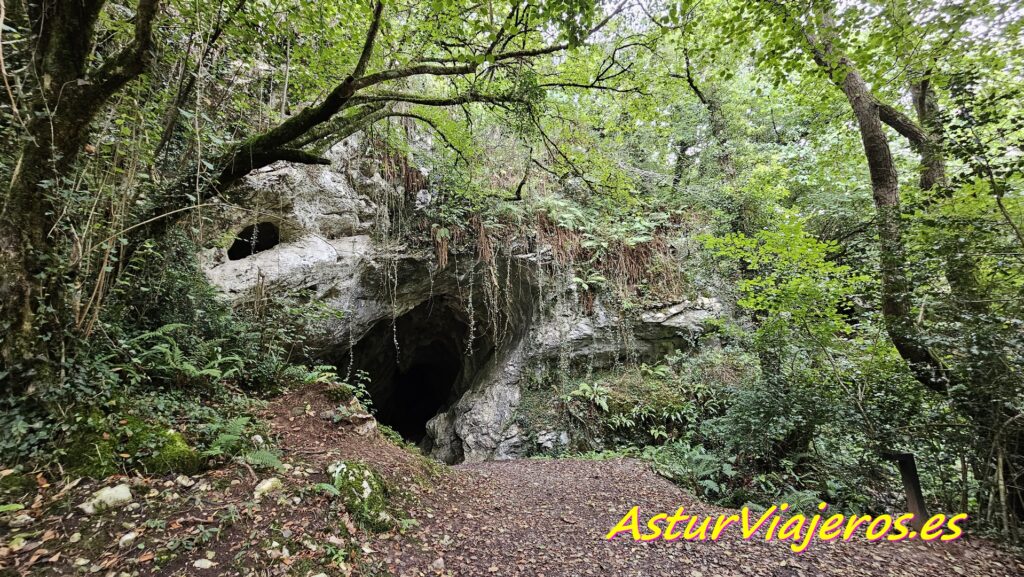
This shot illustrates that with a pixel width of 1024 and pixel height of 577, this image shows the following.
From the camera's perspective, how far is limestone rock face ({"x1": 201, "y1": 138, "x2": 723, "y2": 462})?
22.1 ft

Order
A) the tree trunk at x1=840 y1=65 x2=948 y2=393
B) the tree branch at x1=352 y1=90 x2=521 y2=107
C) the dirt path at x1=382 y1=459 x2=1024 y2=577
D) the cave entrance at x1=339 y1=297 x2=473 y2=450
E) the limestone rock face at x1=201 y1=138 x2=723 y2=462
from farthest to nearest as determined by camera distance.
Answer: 1. the cave entrance at x1=339 y1=297 x2=473 y2=450
2. the limestone rock face at x1=201 y1=138 x2=723 y2=462
3. the tree trunk at x1=840 y1=65 x2=948 y2=393
4. the tree branch at x1=352 y1=90 x2=521 y2=107
5. the dirt path at x1=382 y1=459 x2=1024 y2=577

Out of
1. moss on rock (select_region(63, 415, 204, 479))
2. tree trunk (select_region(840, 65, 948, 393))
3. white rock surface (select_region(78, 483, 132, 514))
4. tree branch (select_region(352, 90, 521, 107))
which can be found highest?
tree branch (select_region(352, 90, 521, 107))

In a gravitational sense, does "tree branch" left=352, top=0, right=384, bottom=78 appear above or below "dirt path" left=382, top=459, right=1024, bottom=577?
above

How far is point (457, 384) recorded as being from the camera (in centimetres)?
1181

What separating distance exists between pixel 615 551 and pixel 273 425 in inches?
136

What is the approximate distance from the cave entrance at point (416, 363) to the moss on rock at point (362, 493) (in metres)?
5.61

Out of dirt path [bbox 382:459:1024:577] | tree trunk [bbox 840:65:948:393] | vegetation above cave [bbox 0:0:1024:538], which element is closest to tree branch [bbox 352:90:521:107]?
vegetation above cave [bbox 0:0:1024:538]

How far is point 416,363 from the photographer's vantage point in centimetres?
1321

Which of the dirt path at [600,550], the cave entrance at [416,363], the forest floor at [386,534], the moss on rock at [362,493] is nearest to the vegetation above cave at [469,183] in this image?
the forest floor at [386,534]

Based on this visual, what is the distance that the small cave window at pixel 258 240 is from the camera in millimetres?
6895

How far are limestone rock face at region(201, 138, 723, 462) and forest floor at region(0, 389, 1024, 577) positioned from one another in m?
3.21

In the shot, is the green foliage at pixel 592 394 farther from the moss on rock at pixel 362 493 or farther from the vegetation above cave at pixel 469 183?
the moss on rock at pixel 362 493

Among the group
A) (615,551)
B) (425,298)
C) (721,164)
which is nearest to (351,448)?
(615,551)

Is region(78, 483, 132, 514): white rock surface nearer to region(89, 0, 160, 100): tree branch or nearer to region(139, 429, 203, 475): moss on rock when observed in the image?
region(139, 429, 203, 475): moss on rock
